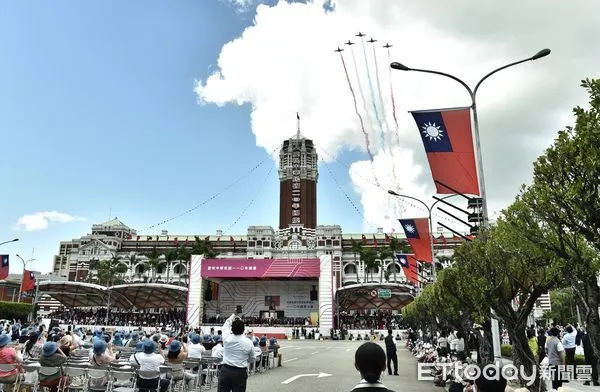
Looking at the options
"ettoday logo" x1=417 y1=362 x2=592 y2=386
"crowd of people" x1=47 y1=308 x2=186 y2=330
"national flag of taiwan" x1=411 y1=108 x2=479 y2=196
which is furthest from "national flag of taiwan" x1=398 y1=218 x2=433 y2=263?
"crowd of people" x1=47 y1=308 x2=186 y2=330

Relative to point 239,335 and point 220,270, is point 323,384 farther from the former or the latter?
point 220,270

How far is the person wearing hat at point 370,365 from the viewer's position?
11.0 ft

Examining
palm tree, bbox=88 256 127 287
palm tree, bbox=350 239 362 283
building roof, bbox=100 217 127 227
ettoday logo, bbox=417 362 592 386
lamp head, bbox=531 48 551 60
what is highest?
building roof, bbox=100 217 127 227

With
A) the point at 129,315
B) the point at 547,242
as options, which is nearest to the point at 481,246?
the point at 547,242

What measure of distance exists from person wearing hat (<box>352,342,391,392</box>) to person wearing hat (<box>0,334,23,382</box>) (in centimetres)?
868

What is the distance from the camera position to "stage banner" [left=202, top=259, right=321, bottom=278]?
57094mm

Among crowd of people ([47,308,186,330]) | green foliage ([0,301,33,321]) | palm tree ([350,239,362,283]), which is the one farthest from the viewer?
palm tree ([350,239,362,283])

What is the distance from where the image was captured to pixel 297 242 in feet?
354

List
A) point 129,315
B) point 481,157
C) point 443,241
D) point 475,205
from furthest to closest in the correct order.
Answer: point 443,241
point 129,315
point 475,205
point 481,157

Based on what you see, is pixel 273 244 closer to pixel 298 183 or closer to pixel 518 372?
pixel 298 183

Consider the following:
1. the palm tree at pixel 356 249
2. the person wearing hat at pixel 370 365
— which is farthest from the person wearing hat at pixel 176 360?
the palm tree at pixel 356 249

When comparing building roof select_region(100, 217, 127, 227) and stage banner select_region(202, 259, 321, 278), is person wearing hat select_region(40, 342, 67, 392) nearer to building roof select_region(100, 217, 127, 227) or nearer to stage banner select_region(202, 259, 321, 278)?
stage banner select_region(202, 259, 321, 278)

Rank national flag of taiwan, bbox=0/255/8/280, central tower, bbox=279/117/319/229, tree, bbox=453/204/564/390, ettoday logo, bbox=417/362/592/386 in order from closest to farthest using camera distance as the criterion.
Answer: ettoday logo, bbox=417/362/592/386 → tree, bbox=453/204/564/390 → national flag of taiwan, bbox=0/255/8/280 → central tower, bbox=279/117/319/229

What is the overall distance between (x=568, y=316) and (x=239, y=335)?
81.8 m
